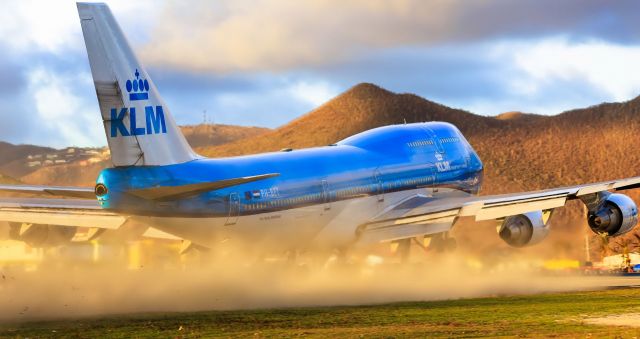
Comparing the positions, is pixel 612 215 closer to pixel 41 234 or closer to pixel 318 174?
pixel 318 174

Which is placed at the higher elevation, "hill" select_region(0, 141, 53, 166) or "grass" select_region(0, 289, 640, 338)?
"hill" select_region(0, 141, 53, 166)

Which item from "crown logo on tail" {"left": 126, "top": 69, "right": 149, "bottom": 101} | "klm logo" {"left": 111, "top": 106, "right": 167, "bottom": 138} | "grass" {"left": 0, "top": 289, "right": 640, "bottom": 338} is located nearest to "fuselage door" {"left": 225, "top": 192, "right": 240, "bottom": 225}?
"klm logo" {"left": 111, "top": 106, "right": 167, "bottom": 138}

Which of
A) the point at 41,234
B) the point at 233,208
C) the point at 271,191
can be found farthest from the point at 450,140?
the point at 41,234

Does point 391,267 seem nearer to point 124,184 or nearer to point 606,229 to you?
point 606,229

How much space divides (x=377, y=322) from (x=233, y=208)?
948 centimetres

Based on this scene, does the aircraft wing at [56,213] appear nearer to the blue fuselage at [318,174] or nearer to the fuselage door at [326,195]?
the blue fuselage at [318,174]

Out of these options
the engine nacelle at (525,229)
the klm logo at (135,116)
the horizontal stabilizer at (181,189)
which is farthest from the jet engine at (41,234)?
the engine nacelle at (525,229)

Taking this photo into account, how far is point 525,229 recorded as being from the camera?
48.8 meters

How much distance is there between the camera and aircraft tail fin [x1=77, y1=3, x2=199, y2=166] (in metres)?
34.4

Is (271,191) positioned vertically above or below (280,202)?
above

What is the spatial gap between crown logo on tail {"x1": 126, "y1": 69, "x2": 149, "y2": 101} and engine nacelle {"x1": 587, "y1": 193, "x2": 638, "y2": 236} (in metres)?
21.6

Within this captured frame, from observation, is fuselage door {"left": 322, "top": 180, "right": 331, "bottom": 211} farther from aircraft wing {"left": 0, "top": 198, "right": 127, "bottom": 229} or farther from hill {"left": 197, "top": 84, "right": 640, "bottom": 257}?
hill {"left": 197, "top": 84, "right": 640, "bottom": 257}

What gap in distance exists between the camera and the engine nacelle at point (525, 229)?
48625mm

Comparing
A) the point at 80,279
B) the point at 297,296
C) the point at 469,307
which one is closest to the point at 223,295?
the point at 297,296
